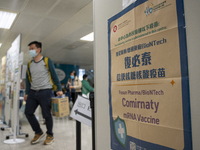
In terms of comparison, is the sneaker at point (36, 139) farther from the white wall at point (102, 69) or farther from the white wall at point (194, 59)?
the white wall at point (194, 59)

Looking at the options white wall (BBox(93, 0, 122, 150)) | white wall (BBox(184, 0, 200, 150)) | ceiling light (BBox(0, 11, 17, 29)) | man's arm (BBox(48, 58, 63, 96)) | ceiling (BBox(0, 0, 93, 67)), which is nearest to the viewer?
white wall (BBox(184, 0, 200, 150))

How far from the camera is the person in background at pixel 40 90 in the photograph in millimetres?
2707

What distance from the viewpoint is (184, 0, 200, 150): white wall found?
63 centimetres

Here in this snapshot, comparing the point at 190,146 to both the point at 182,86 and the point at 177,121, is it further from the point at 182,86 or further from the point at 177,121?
the point at 182,86

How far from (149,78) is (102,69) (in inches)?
16.3

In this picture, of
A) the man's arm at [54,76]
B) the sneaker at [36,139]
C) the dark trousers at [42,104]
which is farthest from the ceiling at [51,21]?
the sneaker at [36,139]

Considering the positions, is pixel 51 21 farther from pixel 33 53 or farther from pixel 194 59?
pixel 194 59

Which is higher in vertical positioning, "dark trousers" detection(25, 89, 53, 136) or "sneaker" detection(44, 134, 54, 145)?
"dark trousers" detection(25, 89, 53, 136)

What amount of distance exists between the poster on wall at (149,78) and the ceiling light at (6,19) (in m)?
3.75

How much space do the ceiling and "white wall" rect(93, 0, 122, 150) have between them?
255 centimetres

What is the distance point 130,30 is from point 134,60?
0.15m

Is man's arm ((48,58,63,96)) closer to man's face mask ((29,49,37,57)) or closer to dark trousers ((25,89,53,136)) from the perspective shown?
dark trousers ((25,89,53,136))

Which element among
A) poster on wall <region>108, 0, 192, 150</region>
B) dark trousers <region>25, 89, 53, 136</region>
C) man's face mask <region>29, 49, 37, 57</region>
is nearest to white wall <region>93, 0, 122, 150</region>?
poster on wall <region>108, 0, 192, 150</region>

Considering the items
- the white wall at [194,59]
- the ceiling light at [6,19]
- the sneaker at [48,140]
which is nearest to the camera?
the white wall at [194,59]
